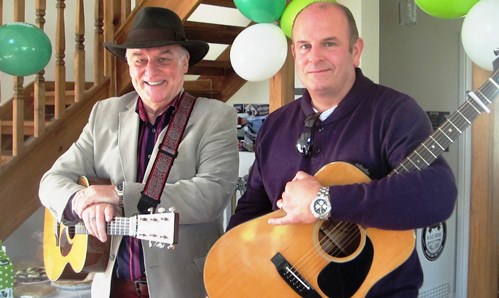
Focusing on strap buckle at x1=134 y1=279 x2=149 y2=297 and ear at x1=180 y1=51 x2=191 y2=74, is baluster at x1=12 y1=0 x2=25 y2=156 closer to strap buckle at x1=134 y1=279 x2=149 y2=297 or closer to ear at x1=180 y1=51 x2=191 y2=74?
ear at x1=180 y1=51 x2=191 y2=74

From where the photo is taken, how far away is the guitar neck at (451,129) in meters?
1.26

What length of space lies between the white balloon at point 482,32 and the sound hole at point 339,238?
1006 millimetres

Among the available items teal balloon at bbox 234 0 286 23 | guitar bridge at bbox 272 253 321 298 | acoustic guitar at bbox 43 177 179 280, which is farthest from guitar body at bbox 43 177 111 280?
teal balloon at bbox 234 0 286 23

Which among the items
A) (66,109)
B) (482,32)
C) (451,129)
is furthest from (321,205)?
(66,109)

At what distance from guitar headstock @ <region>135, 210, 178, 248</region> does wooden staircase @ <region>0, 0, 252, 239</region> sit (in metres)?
1.74

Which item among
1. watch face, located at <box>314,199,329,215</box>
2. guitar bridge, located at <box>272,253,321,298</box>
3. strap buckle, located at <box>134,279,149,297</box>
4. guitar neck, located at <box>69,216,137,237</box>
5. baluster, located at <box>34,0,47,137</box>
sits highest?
baluster, located at <box>34,0,47,137</box>

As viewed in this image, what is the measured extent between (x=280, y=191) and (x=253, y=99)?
269 centimetres

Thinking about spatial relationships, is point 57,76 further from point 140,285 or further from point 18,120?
point 140,285

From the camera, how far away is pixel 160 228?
146 centimetres

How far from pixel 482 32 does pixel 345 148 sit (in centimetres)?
92

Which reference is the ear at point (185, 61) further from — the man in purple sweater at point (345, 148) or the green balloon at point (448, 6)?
the green balloon at point (448, 6)

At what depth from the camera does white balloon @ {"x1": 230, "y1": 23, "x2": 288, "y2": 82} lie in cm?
248

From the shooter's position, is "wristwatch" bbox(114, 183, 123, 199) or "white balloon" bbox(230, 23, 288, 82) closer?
"wristwatch" bbox(114, 183, 123, 199)

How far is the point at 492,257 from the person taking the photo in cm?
230
